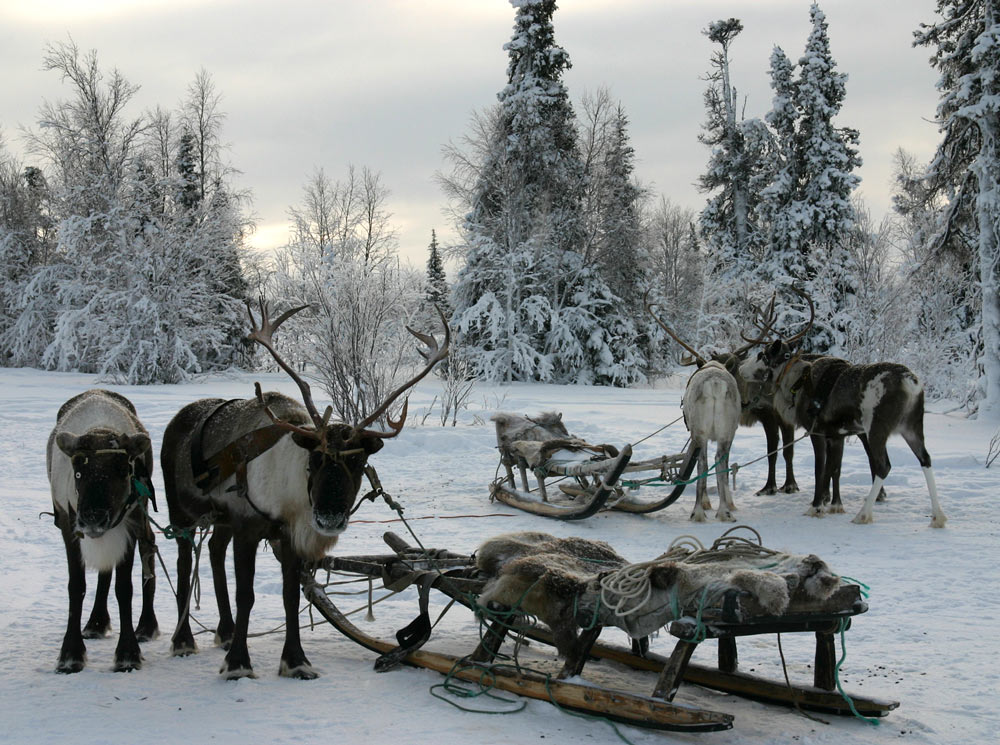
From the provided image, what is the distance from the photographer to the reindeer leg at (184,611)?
519 centimetres

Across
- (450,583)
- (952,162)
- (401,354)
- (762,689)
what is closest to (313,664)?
(450,583)

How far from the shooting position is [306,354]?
16453 mm

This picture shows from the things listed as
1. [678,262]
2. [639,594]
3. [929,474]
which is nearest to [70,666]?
[639,594]

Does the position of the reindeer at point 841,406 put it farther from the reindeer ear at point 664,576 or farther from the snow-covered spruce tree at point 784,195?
the snow-covered spruce tree at point 784,195

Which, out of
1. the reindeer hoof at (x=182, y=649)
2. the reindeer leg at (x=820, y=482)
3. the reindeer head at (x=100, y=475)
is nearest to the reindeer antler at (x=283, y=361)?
the reindeer head at (x=100, y=475)

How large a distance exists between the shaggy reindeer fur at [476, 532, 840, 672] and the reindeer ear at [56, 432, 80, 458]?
2332 millimetres

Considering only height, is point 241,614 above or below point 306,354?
below

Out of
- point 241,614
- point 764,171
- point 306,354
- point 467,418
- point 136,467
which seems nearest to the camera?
point 241,614

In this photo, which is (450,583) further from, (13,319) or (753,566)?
(13,319)

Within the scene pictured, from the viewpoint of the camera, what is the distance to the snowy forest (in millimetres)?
19312

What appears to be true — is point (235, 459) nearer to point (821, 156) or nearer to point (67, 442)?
point (67, 442)

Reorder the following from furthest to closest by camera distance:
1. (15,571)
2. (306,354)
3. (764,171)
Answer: (764,171) < (306,354) < (15,571)

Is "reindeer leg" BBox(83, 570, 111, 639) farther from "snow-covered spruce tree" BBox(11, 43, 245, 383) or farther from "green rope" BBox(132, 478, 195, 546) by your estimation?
"snow-covered spruce tree" BBox(11, 43, 245, 383)

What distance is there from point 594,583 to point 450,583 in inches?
37.8
